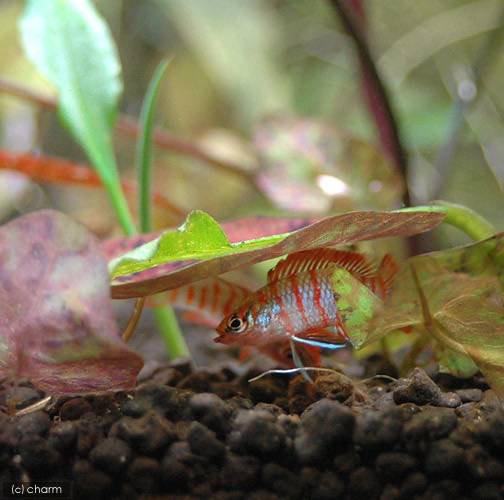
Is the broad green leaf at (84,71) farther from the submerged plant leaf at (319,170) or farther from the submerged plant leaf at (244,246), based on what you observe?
the submerged plant leaf at (244,246)

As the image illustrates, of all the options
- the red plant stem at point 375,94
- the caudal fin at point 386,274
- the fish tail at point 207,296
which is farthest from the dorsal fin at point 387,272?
the red plant stem at point 375,94

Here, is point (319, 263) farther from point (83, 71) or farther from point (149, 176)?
point (83, 71)

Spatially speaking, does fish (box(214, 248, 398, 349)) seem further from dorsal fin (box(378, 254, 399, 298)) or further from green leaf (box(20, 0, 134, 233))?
green leaf (box(20, 0, 134, 233))

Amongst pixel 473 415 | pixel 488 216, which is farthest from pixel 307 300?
pixel 488 216

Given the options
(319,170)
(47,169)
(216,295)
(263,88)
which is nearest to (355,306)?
(216,295)

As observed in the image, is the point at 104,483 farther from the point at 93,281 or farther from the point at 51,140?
the point at 51,140

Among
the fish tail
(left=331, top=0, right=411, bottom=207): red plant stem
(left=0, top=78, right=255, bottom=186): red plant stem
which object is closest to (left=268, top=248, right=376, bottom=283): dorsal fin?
the fish tail
